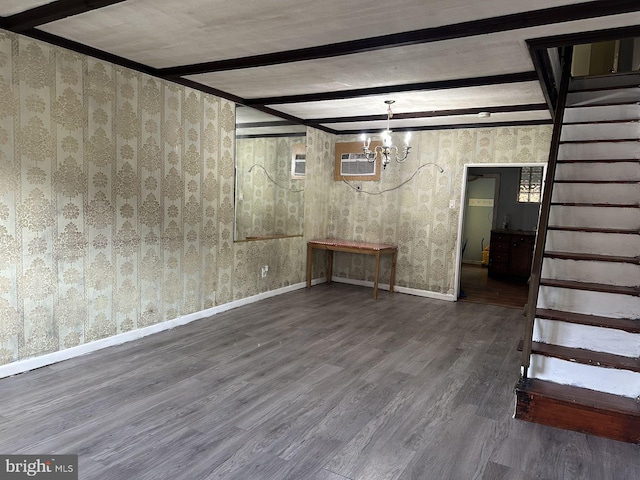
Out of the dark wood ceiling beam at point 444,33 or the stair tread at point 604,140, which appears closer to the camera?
the dark wood ceiling beam at point 444,33

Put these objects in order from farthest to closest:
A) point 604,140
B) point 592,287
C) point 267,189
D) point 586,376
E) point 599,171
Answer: point 267,189
point 604,140
point 599,171
point 592,287
point 586,376

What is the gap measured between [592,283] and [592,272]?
0.09 metres

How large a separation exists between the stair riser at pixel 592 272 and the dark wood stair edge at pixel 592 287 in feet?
0.23

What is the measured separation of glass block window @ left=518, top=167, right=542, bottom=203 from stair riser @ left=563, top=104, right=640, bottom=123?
4063mm

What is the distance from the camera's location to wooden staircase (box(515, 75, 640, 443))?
2.63 metres

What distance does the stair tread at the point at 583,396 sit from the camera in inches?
98.7

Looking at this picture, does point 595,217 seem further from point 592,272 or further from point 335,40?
point 335,40

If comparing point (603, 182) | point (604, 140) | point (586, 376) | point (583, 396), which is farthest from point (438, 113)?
point (583, 396)

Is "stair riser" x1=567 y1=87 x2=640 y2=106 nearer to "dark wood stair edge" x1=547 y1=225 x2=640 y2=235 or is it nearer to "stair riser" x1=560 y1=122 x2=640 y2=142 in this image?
"stair riser" x1=560 y1=122 x2=640 y2=142

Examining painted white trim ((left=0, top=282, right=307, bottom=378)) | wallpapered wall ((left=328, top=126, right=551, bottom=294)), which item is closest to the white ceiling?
wallpapered wall ((left=328, top=126, right=551, bottom=294))

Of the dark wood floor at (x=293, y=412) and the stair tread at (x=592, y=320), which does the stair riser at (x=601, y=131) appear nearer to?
the stair tread at (x=592, y=320)

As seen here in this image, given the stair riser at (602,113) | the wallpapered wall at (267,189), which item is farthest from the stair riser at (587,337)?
the wallpapered wall at (267,189)

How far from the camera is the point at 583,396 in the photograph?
2.66 meters

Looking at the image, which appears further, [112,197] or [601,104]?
[601,104]
